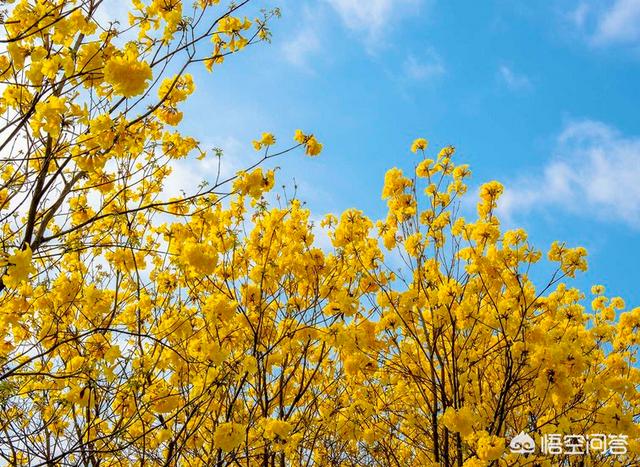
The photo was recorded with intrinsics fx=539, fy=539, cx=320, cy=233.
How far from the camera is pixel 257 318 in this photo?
15.1 feet

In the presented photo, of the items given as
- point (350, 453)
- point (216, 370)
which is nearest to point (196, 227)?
point (216, 370)

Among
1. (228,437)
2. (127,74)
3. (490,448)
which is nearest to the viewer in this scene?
(127,74)

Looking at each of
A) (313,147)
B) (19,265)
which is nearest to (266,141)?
(313,147)

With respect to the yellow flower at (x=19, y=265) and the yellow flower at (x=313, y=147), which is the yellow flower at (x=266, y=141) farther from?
the yellow flower at (x=19, y=265)

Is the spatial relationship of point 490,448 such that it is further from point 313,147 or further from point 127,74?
point 127,74

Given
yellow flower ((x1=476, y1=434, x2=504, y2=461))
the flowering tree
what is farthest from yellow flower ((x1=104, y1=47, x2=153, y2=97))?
yellow flower ((x1=476, y1=434, x2=504, y2=461))

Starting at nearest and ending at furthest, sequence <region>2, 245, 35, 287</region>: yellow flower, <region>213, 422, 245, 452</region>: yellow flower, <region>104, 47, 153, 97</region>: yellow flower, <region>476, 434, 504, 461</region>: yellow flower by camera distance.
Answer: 1. <region>2, 245, 35, 287</region>: yellow flower
2. <region>104, 47, 153, 97</region>: yellow flower
3. <region>213, 422, 245, 452</region>: yellow flower
4. <region>476, 434, 504, 461</region>: yellow flower

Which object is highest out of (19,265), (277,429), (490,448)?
(19,265)

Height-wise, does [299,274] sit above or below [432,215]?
below

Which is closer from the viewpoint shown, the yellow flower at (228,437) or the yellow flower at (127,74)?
the yellow flower at (127,74)

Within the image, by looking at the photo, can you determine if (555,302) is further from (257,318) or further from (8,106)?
(8,106)

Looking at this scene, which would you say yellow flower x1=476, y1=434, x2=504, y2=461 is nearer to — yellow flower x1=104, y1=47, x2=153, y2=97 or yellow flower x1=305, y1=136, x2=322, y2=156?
yellow flower x1=305, y1=136, x2=322, y2=156

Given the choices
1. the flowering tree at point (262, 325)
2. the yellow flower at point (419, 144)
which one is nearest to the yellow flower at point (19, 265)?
the flowering tree at point (262, 325)

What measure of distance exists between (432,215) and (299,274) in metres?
1.37
